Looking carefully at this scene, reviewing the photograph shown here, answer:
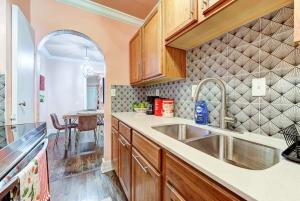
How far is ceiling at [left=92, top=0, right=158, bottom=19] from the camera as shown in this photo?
1.99 m

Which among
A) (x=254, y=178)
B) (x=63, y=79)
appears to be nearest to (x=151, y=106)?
(x=254, y=178)

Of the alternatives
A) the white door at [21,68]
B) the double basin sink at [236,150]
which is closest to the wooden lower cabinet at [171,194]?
the double basin sink at [236,150]

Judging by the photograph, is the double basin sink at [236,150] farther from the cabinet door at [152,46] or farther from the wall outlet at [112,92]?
the wall outlet at [112,92]

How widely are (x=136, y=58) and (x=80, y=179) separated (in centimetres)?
176

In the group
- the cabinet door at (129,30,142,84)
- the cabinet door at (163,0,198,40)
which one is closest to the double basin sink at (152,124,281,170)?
the cabinet door at (163,0,198,40)

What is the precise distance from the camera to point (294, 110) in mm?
792

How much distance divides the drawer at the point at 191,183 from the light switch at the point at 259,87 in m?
0.69

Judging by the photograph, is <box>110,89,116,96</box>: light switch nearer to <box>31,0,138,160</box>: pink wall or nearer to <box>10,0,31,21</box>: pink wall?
<box>31,0,138,160</box>: pink wall

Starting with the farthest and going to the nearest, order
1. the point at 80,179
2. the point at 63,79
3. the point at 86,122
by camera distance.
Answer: the point at 63,79
the point at 86,122
the point at 80,179

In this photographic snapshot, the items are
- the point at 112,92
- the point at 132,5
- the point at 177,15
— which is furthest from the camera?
the point at 112,92

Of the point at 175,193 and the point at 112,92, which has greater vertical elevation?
the point at 112,92

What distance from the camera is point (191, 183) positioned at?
58 centimetres

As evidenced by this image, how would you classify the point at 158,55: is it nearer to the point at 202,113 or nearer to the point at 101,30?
the point at 202,113

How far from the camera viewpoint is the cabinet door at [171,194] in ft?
2.14
